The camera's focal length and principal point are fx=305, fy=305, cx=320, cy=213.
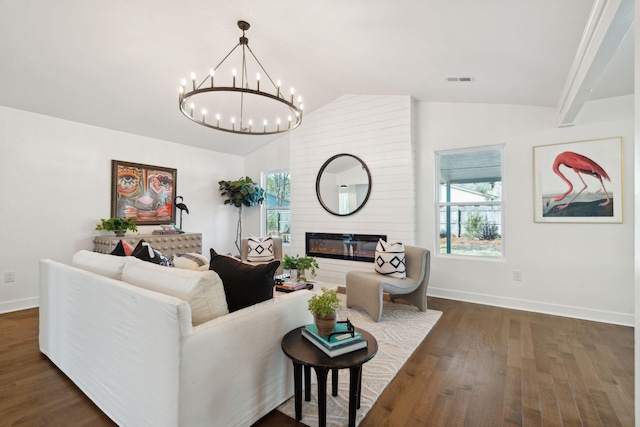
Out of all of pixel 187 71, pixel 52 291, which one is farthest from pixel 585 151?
pixel 52 291

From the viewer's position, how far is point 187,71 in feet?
12.3

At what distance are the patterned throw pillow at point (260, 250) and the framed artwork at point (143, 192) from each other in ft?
5.29

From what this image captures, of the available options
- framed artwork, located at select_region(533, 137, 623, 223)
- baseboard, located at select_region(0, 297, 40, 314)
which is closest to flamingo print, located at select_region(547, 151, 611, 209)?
framed artwork, located at select_region(533, 137, 623, 223)

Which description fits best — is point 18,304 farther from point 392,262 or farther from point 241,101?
point 392,262

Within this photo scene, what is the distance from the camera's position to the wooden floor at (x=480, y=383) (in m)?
1.82

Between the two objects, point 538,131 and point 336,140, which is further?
point 336,140

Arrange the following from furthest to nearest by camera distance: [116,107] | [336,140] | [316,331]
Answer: [336,140] < [116,107] < [316,331]

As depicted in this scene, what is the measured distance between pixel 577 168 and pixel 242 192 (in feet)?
16.8

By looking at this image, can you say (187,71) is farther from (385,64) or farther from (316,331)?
(316,331)

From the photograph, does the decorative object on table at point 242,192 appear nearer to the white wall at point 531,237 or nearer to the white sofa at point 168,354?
the white wall at point 531,237

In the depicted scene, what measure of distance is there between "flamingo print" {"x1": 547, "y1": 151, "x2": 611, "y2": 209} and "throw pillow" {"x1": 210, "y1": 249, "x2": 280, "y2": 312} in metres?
3.68

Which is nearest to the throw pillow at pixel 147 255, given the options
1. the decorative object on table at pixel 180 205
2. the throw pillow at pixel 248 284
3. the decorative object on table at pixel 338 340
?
the throw pillow at pixel 248 284

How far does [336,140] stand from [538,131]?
9.26ft

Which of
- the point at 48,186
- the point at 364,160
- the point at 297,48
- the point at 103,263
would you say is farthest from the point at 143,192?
the point at 364,160
